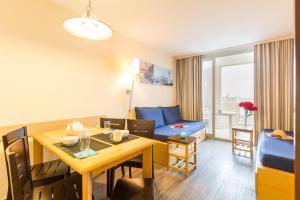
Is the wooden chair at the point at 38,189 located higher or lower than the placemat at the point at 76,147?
lower

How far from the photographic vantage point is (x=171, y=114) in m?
3.99

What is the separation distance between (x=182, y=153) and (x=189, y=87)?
2.36 metres

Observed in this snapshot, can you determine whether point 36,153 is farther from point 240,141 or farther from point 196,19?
point 240,141

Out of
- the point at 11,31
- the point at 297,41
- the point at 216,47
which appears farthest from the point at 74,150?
the point at 216,47

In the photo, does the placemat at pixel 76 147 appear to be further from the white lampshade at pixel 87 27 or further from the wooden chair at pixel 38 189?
the white lampshade at pixel 87 27

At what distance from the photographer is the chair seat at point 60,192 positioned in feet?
3.54

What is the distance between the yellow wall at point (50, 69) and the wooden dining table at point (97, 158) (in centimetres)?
44

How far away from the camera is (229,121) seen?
13.1 feet

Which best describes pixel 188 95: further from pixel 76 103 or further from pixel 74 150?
pixel 74 150

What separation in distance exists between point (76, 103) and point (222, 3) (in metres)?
2.51

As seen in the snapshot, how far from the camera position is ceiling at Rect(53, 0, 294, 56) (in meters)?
2.04

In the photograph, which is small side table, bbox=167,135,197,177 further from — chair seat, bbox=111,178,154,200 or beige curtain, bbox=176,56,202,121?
beige curtain, bbox=176,56,202,121

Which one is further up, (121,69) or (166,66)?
(166,66)

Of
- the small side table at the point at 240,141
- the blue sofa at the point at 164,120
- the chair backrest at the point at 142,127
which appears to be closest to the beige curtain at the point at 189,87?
the blue sofa at the point at 164,120
